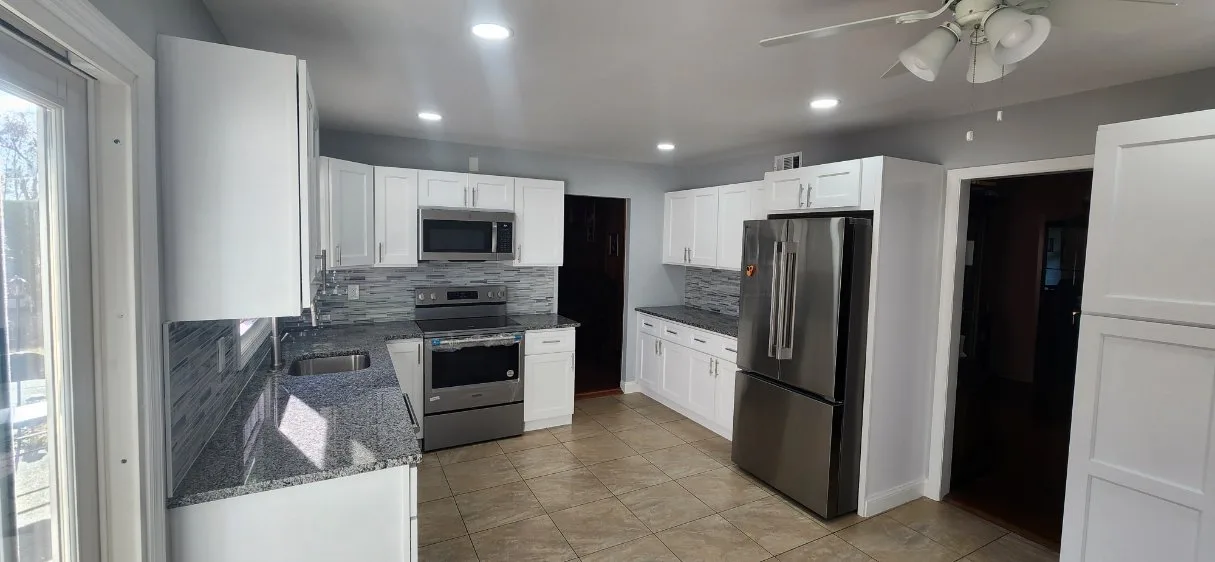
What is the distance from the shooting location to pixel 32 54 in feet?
3.14

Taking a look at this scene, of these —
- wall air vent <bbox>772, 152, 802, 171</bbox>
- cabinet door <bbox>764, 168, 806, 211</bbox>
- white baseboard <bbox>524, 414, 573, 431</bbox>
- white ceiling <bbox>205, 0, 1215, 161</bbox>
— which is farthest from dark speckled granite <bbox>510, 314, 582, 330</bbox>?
wall air vent <bbox>772, 152, 802, 171</bbox>

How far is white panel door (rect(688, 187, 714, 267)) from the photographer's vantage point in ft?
14.9

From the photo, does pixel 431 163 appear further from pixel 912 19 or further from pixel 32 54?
pixel 912 19

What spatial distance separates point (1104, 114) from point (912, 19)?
195 centimetres

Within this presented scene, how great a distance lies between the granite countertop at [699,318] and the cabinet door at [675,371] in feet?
0.83

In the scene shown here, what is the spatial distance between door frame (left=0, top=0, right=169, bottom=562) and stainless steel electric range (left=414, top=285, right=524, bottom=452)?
2.55 m

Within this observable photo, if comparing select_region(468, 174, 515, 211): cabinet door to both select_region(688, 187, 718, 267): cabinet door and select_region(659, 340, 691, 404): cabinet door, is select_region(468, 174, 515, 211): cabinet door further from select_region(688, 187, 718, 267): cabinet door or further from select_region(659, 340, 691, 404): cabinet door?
select_region(659, 340, 691, 404): cabinet door

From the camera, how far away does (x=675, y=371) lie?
4711 millimetres

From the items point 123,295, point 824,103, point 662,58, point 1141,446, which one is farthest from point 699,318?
point 123,295

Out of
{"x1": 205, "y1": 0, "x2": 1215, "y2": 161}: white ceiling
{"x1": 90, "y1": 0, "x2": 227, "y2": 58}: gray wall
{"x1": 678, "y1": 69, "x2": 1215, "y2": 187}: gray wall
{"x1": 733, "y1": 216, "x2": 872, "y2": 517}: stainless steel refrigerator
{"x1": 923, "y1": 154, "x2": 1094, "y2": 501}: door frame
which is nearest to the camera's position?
{"x1": 90, "y1": 0, "x2": 227, "y2": 58}: gray wall

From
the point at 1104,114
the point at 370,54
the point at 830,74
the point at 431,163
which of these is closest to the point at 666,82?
the point at 830,74

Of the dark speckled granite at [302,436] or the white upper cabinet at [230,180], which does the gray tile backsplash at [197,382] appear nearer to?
the dark speckled granite at [302,436]

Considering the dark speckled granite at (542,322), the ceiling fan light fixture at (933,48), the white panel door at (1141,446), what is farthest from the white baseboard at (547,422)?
the ceiling fan light fixture at (933,48)

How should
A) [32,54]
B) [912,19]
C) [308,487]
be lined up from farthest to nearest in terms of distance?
[308,487] → [912,19] → [32,54]
